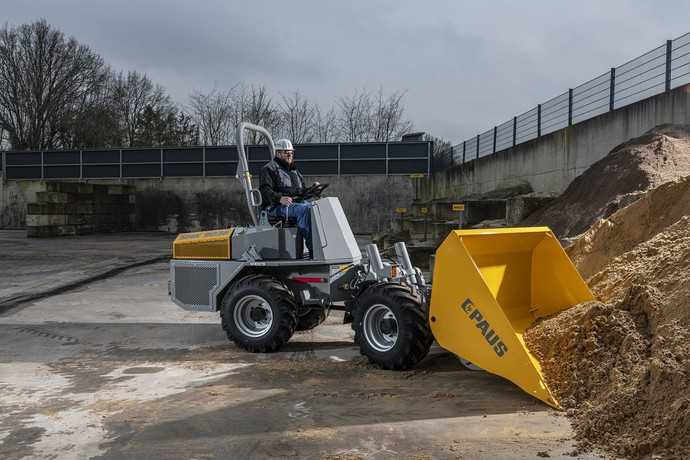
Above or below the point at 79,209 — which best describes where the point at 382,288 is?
below

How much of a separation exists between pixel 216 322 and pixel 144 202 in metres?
24.0

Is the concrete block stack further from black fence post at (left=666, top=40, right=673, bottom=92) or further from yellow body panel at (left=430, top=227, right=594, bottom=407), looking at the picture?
yellow body panel at (left=430, top=227, right=594, bottom=407)

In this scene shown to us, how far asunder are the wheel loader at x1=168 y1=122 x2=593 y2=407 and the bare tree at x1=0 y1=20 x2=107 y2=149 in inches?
1486

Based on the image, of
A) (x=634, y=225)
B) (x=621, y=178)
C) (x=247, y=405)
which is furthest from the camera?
(x=621, y=178)

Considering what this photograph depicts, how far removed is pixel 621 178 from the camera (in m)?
9.71

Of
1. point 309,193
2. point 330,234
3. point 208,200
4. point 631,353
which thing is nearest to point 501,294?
point 631,353

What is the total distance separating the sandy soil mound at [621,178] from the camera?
363 inches

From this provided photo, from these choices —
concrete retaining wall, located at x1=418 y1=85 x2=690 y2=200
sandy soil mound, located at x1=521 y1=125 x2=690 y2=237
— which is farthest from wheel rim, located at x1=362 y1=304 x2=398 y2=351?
concrete retaining wall, located at x1=418 y1=85 x2=690 y2=200

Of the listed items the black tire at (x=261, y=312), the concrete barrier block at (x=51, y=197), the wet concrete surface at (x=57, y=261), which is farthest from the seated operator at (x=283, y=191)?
the concrete barrier block at (x=51, y=197)

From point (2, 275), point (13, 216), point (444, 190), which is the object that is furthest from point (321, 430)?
point (13, 216)

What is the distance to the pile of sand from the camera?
3748mm

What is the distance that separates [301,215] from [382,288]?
141cm

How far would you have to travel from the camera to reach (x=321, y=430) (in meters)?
4.26

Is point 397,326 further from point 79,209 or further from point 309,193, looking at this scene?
point 79,209
